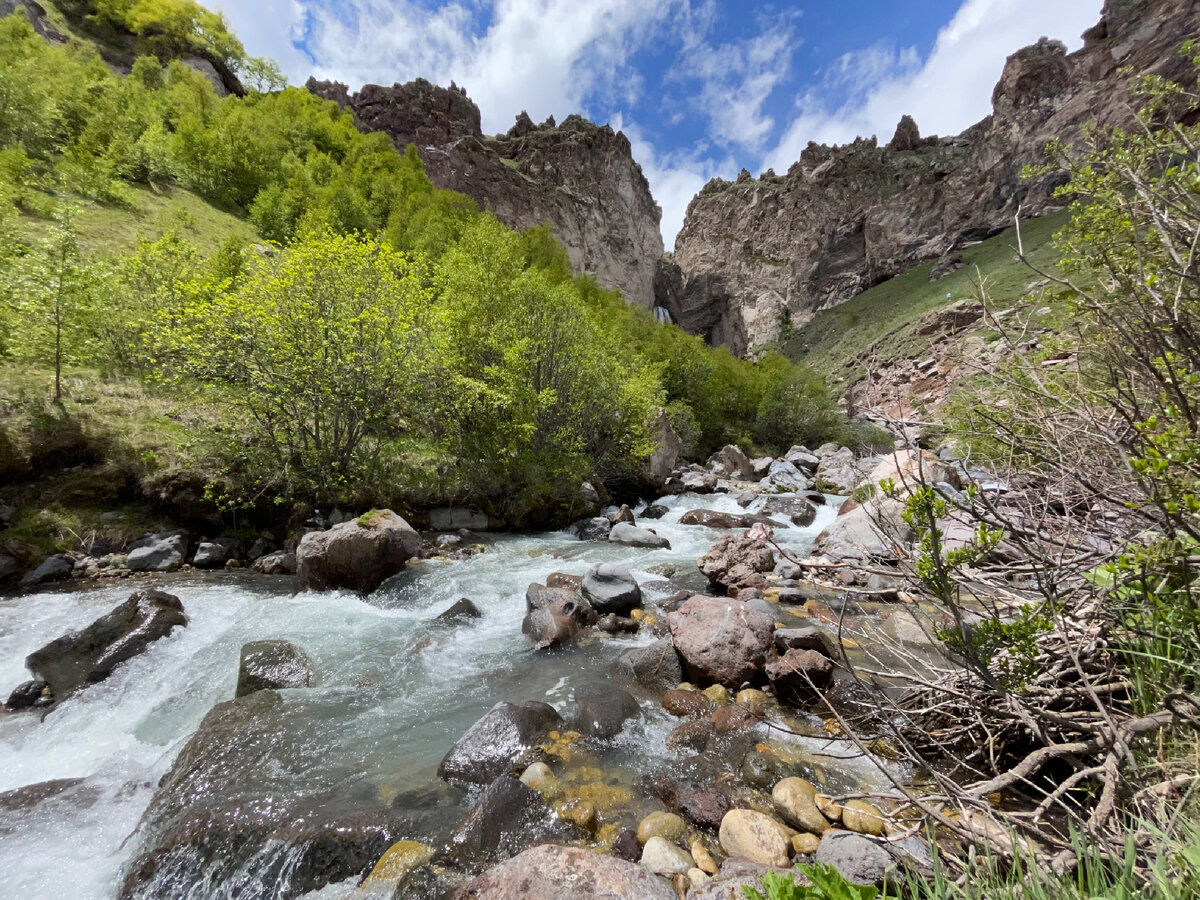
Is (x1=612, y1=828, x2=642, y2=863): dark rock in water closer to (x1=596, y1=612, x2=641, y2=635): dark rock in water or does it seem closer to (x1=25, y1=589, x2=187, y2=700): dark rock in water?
(x1=596, y1=612, x2=641, y2=635): dark rock in water

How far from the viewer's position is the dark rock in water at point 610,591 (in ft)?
27.6

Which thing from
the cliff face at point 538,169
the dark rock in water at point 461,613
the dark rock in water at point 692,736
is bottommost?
the dark rock in water at point 692,736

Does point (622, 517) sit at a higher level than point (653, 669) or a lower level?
higher

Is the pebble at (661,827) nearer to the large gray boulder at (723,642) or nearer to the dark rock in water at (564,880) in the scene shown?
the dark rock in water at (564,880)

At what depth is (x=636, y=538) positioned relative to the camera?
13.4 meters

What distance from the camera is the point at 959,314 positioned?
5369 centimetres

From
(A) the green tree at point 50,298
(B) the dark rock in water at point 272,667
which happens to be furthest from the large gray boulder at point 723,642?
(A) the green tree at point 50,298

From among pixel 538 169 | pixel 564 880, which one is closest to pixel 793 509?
pixel 564 880

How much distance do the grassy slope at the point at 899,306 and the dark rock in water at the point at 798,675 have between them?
50983 millimetres

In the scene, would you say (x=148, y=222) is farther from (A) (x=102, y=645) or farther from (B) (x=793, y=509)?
(B) (x=793, y=509)

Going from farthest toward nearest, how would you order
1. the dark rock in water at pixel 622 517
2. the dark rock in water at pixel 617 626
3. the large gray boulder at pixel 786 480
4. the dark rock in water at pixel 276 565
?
the large gray boulder at pixel 786 480
the dark rock in water at pixel 622 517
the dark rock in water at pixel 276 565
the dark rock in water at pixel 617 626

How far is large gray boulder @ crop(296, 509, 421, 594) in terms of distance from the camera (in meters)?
9.22

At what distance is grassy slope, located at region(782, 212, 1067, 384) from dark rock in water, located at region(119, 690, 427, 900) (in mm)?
54839

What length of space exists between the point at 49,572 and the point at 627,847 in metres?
11.2
